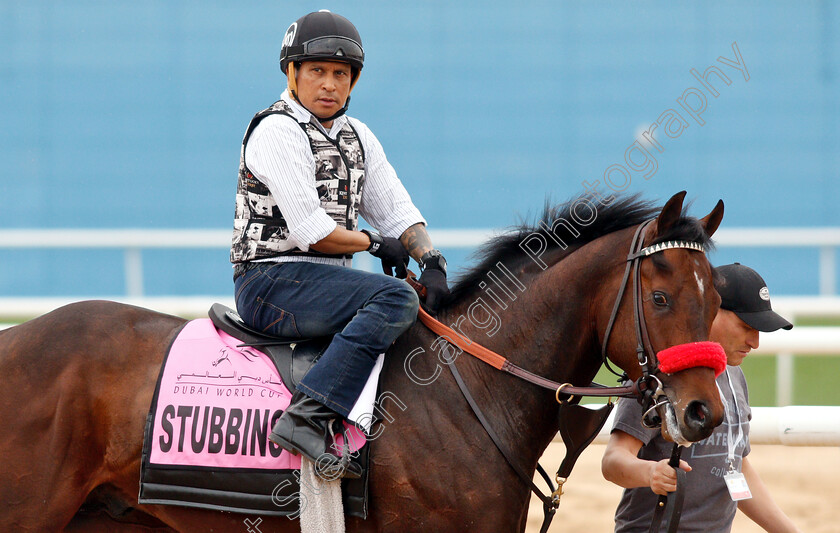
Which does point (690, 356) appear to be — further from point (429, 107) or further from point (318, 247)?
point (429, 107)

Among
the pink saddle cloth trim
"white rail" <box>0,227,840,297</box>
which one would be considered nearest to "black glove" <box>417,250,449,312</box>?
the pink saddle cloth trim

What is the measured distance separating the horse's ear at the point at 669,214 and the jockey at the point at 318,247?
0.85 meters

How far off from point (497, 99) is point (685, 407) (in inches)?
362

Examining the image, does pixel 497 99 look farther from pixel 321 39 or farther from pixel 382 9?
pixel 321 39

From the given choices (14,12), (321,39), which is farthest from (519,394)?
(14,12)

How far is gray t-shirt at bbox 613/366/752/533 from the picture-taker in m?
3.25

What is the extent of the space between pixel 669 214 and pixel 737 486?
1.07 m

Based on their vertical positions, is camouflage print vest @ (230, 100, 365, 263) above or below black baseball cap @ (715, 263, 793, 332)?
above

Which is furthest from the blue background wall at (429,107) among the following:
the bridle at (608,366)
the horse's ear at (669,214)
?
the horse's ear at (669,214)

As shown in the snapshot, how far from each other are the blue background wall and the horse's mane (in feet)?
26.3

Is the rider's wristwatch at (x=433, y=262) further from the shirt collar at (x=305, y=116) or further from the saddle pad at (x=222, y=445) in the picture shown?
the saddle pad at (x=222, y=445)

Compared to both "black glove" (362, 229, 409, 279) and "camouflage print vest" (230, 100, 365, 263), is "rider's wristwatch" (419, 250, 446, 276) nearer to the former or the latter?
"black glove" (362, 229, 409, 279)

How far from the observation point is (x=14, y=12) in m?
11.4

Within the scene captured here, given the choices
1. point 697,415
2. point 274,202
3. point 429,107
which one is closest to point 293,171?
point 274,202
